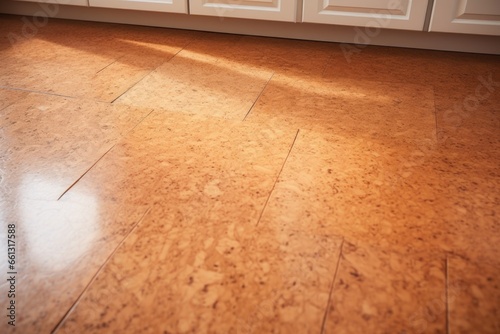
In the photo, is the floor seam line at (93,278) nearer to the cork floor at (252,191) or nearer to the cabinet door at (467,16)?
the cork floor at (252,191)

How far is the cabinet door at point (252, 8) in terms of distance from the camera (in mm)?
2145

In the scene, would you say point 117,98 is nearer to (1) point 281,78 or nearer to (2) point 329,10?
(1) point 281,78

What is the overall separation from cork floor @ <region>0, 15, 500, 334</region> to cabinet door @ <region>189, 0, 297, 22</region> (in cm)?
18

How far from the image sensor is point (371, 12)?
204cm

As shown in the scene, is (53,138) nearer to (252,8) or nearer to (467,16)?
(252,8)

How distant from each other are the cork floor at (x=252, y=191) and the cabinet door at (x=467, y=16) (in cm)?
16

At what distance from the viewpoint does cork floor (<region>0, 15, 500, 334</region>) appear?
37.6 inches

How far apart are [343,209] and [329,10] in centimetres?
118

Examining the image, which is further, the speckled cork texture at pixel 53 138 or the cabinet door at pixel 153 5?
the cabinet door at pixel 153 5

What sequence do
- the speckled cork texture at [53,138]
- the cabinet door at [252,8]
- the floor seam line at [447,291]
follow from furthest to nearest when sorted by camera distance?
the cabinet door at [252,8] → the speckled cork texture at [53,138] → the floor seam line at [447,291]

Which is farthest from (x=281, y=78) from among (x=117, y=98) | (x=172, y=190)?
(x=172, y=190)

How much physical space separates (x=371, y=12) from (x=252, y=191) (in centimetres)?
115

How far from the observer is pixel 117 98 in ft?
5.95

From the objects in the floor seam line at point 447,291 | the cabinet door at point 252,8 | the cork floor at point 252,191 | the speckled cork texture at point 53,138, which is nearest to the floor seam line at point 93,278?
the cork floor at point 252,191
